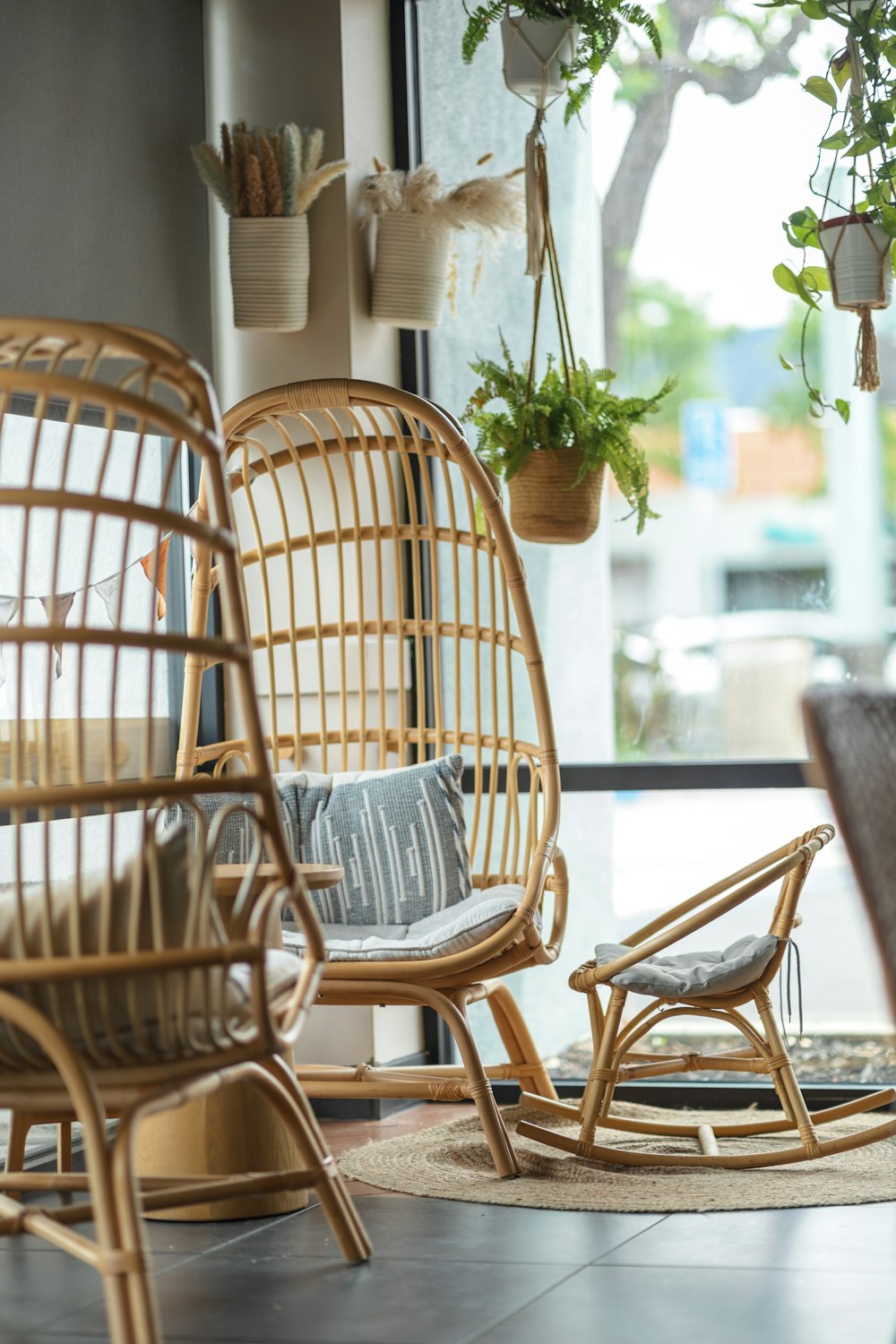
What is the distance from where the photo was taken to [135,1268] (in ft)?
5.44

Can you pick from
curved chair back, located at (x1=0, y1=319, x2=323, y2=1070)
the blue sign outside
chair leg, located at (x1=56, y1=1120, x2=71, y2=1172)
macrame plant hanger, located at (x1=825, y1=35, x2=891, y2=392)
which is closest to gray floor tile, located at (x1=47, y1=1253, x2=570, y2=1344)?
chair leg, located at (x1=56, y1=1120, x2=71, y2=1172)

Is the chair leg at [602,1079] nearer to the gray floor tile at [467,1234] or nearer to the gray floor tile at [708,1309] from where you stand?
the gray floor tile at [467,1234]

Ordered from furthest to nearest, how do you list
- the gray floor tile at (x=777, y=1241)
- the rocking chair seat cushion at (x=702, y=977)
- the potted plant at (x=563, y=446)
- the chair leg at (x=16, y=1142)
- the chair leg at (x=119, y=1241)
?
1. the potted plant at (x=563, y=446)
2. the rocking chair seat cushion at (x=702, y=977)
3. the chair leg at (x=16, y=1142)
4. the gray floor tile at (x=777, y=1241)
5. the chair leg at (x=119, y=1241)

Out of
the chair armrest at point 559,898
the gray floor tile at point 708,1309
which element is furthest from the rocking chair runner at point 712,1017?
the gray floor tile at point 708,1309

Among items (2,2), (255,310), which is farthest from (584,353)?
(2,2)

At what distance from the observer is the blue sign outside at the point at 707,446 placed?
A: 148 inches

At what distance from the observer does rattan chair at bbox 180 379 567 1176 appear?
9.62 ft

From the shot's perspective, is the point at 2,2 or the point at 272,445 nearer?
the point at 2,2

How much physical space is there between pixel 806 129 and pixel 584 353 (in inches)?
27.0

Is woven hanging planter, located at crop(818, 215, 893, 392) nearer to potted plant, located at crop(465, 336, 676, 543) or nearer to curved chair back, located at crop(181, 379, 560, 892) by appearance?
potted plant, located at crop(465, 336, 676, 543)

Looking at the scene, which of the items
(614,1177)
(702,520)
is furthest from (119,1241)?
(702,520)

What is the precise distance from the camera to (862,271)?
3.22 meters

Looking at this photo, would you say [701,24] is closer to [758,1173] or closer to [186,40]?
[186,40]

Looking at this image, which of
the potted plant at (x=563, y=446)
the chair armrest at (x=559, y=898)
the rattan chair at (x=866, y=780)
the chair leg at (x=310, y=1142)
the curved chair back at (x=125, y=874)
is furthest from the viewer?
the potted plant at (x=563, y=446)
